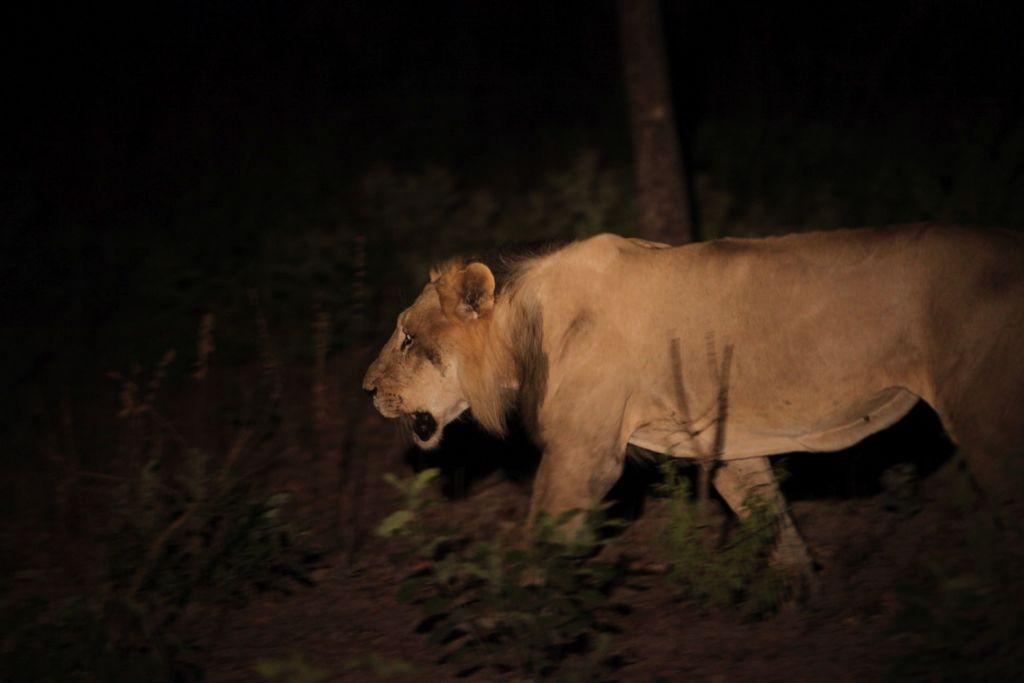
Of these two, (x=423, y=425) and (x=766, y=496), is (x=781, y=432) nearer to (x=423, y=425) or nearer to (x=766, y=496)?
(x=766, y=496)

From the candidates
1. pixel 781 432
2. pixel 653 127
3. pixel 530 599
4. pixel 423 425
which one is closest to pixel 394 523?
pixel 530 599

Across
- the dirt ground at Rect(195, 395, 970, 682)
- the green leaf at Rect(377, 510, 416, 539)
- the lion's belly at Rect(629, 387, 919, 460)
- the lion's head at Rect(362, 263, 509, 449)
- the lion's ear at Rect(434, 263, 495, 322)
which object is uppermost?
the lion's ear at Rect(434, 263, 495, 322)

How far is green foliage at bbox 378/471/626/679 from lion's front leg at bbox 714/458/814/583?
799 millimetres

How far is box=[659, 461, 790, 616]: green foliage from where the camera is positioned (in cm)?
482

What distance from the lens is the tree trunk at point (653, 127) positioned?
7367 millimetres

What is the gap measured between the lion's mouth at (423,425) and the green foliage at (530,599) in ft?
2.33

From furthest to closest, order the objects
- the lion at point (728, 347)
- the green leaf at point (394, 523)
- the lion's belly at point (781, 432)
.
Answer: the lion's belly at point (781, 432), the green leaf at point (394, 523), the lion at point (728, 347)

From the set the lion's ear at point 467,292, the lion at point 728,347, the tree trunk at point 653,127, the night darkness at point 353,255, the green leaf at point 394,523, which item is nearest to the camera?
the lion at point 728,347

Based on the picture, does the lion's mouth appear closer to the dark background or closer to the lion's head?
the lion's head

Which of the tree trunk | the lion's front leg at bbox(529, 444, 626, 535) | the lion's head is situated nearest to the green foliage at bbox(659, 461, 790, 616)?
the lion's front leg at bbox(529, 444, 626, 535)

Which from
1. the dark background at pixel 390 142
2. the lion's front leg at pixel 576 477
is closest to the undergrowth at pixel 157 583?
the lion's front leg at pixel 576 477

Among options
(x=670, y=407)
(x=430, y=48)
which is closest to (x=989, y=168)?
(x=670, y=407)

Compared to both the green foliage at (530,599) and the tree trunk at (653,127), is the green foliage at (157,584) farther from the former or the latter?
the tree trunk at (653,127)

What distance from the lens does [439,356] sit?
532 cm
